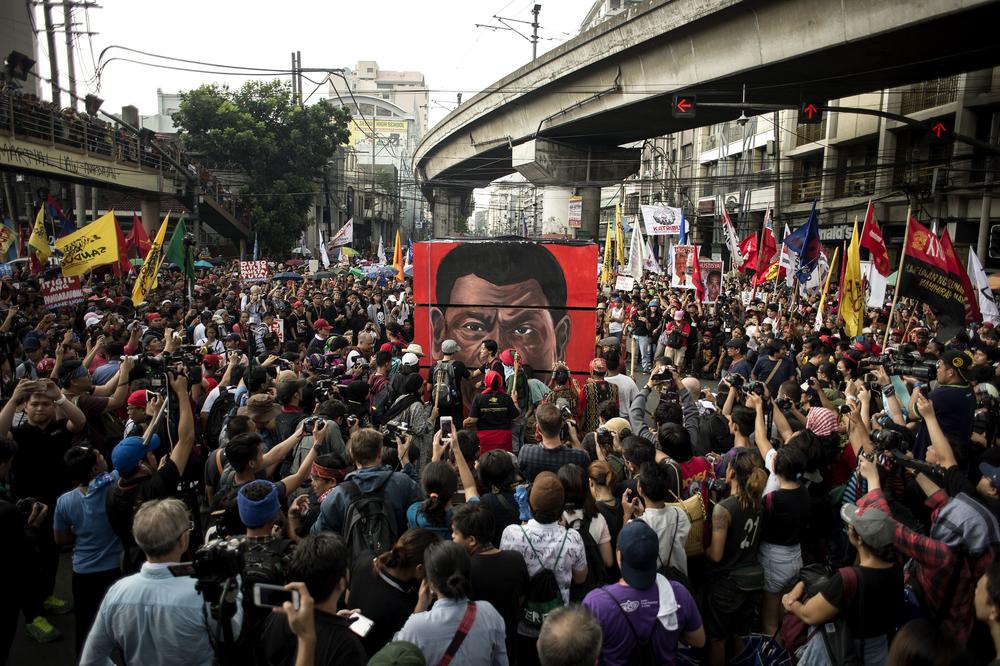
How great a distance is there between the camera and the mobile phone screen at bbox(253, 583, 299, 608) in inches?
99.2

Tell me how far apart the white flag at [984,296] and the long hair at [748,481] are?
8.94 m

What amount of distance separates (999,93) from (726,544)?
24.1 metres

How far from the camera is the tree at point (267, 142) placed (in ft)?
114

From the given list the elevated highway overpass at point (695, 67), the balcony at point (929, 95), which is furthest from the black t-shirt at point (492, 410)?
the balcony at point (929, 95)

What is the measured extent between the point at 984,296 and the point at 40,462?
12.9 metres

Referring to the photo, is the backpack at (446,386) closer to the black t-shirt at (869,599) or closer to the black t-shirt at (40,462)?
the black t-shirt at (40,462)

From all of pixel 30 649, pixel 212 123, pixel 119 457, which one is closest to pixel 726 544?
pixel 119 457

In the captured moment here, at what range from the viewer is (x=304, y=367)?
973 centimetres

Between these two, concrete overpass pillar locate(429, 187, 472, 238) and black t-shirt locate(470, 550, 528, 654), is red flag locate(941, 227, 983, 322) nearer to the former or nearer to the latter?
black t-shirt locate(470, 550, 528, 654)

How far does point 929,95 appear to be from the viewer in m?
25.7

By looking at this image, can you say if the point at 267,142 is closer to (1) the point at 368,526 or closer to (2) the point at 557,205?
(2) the point at 557,205

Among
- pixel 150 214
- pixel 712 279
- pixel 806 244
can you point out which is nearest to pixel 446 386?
pixel 806 244

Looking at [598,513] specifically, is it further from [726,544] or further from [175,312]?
[175,312]

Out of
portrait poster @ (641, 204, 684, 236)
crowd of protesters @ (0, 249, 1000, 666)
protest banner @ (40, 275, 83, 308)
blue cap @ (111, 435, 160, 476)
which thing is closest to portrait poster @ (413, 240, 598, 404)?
crowd of protesters @ (0, 249, 1000, 666)
